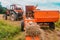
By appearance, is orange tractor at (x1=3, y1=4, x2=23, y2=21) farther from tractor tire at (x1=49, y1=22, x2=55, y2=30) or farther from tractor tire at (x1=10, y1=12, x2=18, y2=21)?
tractor tire at (x1=49, y1=22, x2=55, y2=30)

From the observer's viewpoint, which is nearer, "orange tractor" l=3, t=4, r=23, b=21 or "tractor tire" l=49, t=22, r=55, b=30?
"tractor tire" l=49, t=22, r=55, b=30

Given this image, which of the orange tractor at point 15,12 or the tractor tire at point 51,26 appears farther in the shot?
the orange tractor at point 15,12

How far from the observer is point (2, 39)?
8.73 meters

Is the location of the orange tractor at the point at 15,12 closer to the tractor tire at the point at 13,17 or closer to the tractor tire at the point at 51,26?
the tractor tire at the point at 13,17

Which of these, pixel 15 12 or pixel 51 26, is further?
pixel 15 12

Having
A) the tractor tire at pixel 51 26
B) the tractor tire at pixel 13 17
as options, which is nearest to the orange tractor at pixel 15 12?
the tractor tire at pixel 13 17

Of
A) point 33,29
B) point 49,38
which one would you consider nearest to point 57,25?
point 49,38

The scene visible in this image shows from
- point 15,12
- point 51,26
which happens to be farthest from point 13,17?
point 51,26

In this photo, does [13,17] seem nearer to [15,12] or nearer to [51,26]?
[15,12]

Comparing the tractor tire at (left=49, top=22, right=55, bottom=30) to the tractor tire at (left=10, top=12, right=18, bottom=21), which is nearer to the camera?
the tractor tire at (left=49, top=22, right=55, bottom=30)

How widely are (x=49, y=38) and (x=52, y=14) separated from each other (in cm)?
199

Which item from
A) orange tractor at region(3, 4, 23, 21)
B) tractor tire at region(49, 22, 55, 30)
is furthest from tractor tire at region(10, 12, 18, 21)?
tractor tire at region(49, 22, 55, 30)

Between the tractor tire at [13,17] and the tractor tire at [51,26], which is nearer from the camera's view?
the tractor tire at [51,26]

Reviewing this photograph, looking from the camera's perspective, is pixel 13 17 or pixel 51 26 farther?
pixel 13 17
